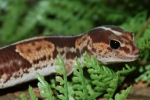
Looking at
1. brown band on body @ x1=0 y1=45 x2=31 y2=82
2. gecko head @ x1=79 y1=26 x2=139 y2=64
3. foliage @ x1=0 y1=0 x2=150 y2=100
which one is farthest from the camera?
foliage @ x1=0 y1=0 x2=150 y2=100

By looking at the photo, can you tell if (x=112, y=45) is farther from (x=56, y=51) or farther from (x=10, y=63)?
(x=10, y=63)

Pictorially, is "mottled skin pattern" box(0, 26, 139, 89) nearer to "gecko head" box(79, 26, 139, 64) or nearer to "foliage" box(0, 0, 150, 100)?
"gecko head" box(79, 26, 139, 64)

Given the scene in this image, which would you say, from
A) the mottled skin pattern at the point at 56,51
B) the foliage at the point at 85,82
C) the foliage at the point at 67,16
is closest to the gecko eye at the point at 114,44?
the mottled skin pattern at the point at 56,51

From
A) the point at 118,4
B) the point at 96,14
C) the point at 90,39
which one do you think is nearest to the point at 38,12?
the point at 96,14

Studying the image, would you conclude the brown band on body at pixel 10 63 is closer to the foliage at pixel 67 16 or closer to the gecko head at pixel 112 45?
the gecko head at pixel 112 45

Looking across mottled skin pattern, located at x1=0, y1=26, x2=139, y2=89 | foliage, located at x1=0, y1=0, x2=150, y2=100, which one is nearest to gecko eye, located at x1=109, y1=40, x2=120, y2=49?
mottled skin pattern, located at x1=0, y1=26, x2=139, y2=89

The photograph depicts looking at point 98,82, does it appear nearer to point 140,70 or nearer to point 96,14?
point 140,70

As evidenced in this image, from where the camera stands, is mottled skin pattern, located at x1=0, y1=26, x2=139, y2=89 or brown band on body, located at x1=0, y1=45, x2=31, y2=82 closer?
mottled skin pattern, located at x1=0, y1=26, x2=139, y2=89
